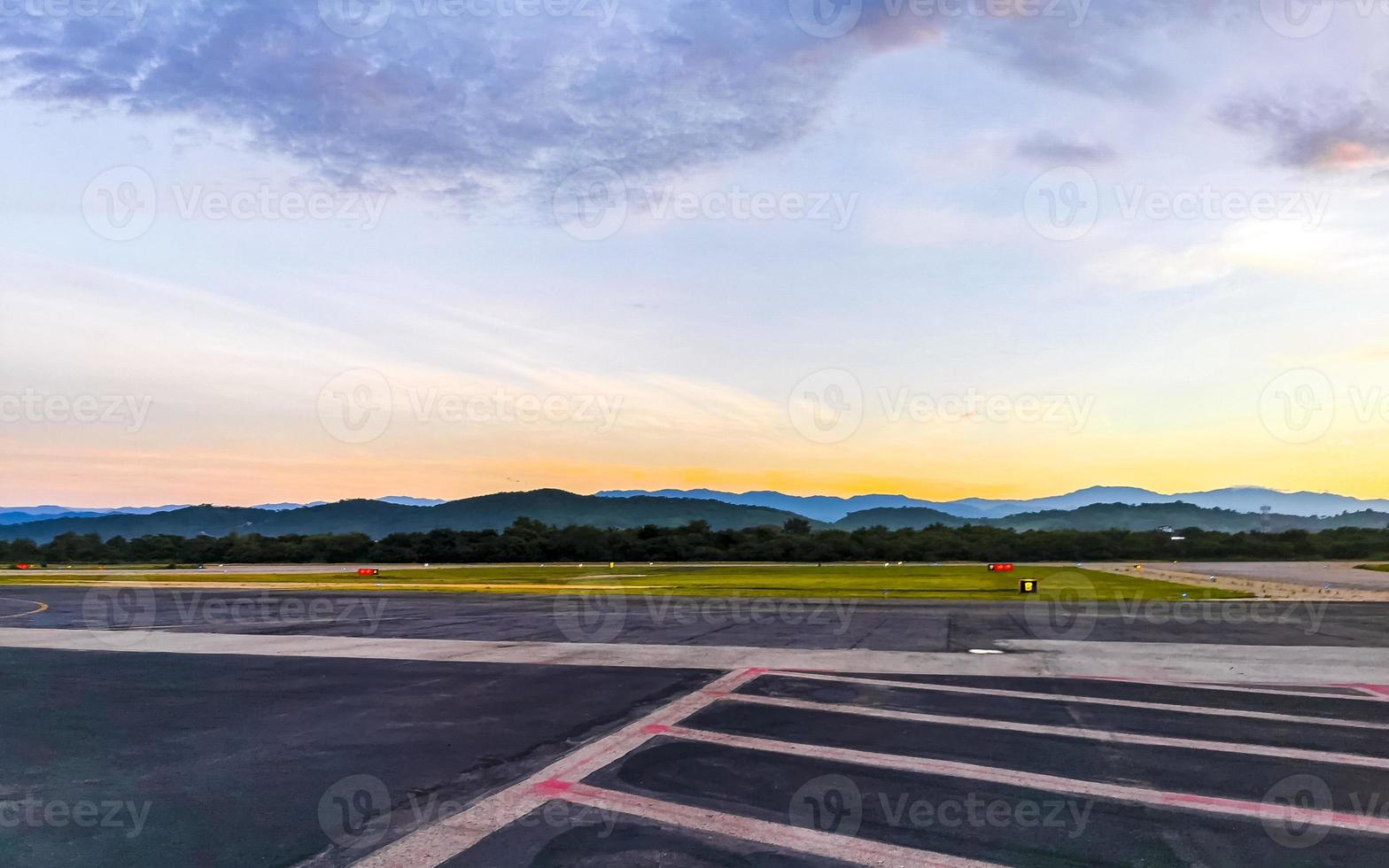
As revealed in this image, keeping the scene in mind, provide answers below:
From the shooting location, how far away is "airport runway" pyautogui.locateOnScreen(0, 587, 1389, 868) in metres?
6.88

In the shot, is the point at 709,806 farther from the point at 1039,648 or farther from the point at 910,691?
the point at 1039,648

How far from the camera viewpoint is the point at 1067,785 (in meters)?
8.25

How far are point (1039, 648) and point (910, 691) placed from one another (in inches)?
226

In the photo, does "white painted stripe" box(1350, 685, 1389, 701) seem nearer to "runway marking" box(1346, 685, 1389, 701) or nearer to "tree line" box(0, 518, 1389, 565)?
"runway marking" box(1346, 685, 1389, 701)

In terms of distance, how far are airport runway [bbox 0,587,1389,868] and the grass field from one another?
13.1 metres

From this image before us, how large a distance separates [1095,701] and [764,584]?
2804 centimetres

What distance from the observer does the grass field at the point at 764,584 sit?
31859 millimetres

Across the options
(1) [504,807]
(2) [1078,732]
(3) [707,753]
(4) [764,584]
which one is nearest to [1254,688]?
(2) [1078,732]

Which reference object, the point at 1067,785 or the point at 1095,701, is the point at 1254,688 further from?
the point at 1067,785

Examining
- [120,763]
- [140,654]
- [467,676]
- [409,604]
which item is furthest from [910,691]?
[409,604]

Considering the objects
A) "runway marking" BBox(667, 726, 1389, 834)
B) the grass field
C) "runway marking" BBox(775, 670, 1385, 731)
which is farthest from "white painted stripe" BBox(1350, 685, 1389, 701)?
the grass field

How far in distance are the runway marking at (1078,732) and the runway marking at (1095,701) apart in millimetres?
1665

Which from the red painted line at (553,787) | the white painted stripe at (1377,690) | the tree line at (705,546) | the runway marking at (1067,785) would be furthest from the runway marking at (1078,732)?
the tree line at (705,546)

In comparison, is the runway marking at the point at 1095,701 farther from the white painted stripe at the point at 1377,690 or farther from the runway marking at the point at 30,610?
the runway marking at the point at 30,610
